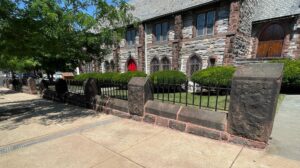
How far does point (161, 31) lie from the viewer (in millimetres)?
16016

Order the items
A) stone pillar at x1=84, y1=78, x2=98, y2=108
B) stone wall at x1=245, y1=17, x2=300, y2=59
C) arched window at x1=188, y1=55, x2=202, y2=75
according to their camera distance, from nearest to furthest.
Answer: stone pillar at x1=84, y1=78, x2=98, y2=108
stone wall at x1=245, y1=17, x2=300, y2=59
arched window at x1=188, y1=55, x2=202, y2=75

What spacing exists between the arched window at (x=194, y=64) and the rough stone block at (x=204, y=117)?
10305 millimetres

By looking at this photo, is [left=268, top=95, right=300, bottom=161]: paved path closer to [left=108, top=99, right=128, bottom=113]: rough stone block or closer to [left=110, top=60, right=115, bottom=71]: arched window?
[left=108, top=99, right=128, bottom=113]: rough stone block

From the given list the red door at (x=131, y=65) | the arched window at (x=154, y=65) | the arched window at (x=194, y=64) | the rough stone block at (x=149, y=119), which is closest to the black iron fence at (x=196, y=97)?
the rough stone block at (x=149, y=119)

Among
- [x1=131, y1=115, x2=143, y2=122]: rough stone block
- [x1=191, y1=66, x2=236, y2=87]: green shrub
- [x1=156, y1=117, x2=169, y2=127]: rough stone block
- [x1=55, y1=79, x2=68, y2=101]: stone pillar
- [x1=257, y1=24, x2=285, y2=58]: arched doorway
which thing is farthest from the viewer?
[x1=257, y1=24, x2=285, y2=58]: arched doorway

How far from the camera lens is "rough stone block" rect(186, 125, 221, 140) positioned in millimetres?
3576

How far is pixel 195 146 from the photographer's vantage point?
10.9 ft

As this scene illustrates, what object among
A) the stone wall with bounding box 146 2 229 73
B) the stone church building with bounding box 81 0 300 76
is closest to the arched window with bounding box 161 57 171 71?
the stone church building with bounding box 81 0 300 76

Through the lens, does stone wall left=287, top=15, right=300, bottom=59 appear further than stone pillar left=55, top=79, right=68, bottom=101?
Yes

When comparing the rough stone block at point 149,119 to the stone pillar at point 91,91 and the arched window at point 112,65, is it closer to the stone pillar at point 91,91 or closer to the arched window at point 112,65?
the stone pillar at point 91,91

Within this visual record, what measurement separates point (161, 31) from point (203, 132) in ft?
44.9

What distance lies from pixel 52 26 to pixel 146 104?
343cm

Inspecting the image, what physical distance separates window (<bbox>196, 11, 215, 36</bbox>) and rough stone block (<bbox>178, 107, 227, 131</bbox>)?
10.7 meters

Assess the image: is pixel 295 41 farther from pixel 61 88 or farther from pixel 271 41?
pixel 61 88
